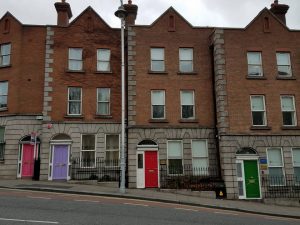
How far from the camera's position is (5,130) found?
77.9 feet

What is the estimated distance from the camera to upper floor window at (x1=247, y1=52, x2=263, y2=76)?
23372mm

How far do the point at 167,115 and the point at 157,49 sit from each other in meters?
4.78

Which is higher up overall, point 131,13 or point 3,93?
point 131,13

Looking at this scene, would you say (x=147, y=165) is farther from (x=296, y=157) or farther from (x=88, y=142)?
(x=296, y=157)

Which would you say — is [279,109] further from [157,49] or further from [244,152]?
[157,49]

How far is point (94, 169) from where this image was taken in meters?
22.7

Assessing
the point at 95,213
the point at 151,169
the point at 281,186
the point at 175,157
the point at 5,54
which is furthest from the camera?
the point at 5,54

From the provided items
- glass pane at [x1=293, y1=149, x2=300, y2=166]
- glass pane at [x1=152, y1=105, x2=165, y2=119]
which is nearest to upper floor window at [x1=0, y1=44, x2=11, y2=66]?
glass pane at [x1=152, y1=105, x2=165, y2=119]

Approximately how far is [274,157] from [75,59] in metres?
15.0

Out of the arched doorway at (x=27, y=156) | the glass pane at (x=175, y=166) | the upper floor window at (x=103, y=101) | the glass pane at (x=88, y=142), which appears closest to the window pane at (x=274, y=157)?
the glass pane at (x=175, y=166)

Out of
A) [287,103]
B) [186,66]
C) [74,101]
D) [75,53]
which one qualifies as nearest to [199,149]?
[186,66]

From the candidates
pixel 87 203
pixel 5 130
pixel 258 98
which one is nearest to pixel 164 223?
pixel 87 203

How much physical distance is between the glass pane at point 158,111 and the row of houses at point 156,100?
7cm

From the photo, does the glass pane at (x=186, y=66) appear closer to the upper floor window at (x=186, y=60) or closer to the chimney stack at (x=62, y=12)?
the upper floor window at (x=186, y=60)
